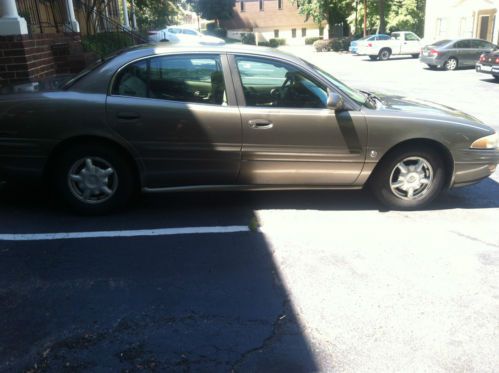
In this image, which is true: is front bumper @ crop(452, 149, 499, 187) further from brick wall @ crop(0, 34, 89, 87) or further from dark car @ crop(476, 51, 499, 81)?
dark car @ crop(476, 51, 499, 81)

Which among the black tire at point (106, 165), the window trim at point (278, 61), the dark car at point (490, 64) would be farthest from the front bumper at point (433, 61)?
the black tire at point (106, 165)

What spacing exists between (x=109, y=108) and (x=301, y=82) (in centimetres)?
177

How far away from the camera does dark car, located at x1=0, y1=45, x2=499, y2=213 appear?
4445 millimetres

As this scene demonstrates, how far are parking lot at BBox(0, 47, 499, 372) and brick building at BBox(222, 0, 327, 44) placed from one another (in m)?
61.8

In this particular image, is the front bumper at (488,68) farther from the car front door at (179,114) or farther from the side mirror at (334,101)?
the car front door at (179,114)

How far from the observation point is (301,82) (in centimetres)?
469

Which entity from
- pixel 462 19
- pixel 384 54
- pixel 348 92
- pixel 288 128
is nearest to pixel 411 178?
pixel 348 92

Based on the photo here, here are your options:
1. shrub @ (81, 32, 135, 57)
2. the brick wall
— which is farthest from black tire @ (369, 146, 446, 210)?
shrub @ (81, 32, 135, 57)

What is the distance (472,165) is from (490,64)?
14.5 meters

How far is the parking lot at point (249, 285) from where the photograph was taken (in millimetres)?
2812

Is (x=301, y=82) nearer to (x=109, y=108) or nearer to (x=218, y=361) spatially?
(x=109, y=108)

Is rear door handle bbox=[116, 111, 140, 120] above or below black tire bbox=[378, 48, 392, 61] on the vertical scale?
above

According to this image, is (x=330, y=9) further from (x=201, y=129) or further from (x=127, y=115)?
(x=127, y=115)

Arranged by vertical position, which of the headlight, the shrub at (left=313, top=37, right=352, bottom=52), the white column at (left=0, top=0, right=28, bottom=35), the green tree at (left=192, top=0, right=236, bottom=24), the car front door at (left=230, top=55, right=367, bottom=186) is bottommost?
the shrub at (left=313, top=37, right=352, bottom=52)
